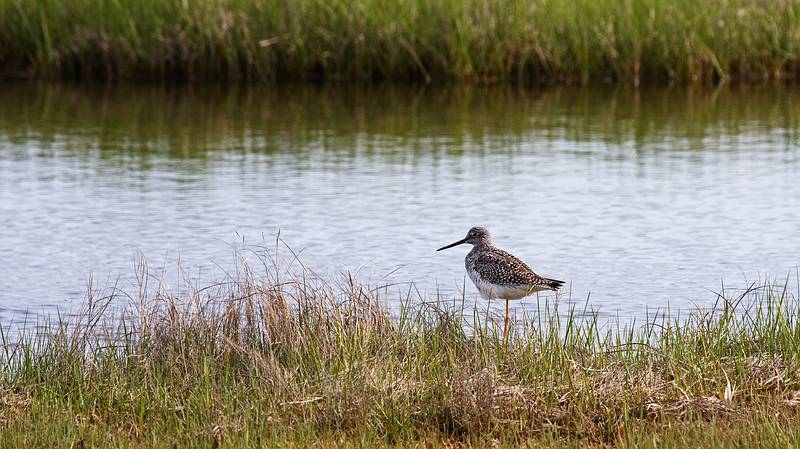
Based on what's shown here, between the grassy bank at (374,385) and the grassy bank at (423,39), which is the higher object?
the grassy bank at (423,39)

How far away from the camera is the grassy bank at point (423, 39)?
795 inches

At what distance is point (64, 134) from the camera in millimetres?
17531

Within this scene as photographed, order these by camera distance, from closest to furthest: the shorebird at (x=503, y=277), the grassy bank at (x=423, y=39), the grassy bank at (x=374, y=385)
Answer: the grassy bank at (x=374, y=385)
the shorebird at (x=503, y=277)
the grassy bank at (x=423, y=39)

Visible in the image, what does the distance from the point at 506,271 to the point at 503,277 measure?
0.04 meters

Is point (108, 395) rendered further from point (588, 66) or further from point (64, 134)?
point (588, 66)

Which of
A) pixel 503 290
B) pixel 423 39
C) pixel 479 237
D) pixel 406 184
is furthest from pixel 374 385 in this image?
pixel 423 39

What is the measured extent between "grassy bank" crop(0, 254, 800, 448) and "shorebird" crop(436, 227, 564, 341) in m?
1.33

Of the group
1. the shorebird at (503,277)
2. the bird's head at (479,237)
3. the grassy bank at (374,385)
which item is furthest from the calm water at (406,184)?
the grassy bank at (374,385)

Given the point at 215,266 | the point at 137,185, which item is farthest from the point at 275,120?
the point at 215,266

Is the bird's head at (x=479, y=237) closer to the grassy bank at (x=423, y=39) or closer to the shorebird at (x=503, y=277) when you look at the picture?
the shorebird at (x=503, y=277)

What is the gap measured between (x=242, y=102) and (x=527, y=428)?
13.9 m

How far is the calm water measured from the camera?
35.5 feet

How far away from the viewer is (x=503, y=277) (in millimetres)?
8969

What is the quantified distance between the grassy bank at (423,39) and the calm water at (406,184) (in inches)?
17.7
